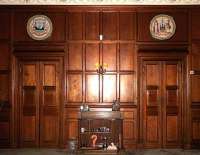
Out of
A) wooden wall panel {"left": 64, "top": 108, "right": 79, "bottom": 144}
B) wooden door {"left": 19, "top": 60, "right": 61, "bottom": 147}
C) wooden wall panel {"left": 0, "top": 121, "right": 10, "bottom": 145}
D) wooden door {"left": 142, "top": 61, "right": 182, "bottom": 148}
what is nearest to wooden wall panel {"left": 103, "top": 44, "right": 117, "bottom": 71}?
wooden door {"left": 142, "top": 61, "right": 182, "bottom": 148}

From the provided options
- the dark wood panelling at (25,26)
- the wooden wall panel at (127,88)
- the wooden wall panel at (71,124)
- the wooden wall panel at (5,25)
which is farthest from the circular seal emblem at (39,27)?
the wooden wall panel at (127,88)

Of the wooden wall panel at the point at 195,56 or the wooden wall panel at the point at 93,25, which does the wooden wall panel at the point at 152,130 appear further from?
the wooden wall panel at the point at 93,25

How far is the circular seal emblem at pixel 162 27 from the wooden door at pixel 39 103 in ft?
8.54

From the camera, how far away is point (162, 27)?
32.4ft

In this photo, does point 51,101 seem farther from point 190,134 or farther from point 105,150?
point 190,134

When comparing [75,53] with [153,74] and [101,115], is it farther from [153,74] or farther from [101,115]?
[153,74]

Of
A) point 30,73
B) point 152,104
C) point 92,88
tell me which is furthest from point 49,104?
point 152,104

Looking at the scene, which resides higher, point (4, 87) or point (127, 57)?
point (127, 57)

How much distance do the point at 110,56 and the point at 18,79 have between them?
2402 mm

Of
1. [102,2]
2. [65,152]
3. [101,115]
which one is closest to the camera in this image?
[101,115]

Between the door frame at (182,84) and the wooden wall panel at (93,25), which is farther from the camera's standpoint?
the wooden wall panel at (93,25)

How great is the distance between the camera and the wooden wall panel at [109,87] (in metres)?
9.89

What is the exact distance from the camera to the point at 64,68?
32.4 ft

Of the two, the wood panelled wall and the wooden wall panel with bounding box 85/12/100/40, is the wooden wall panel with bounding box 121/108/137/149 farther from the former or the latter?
the wooden wall panel with bounding box 85/12/100/40
